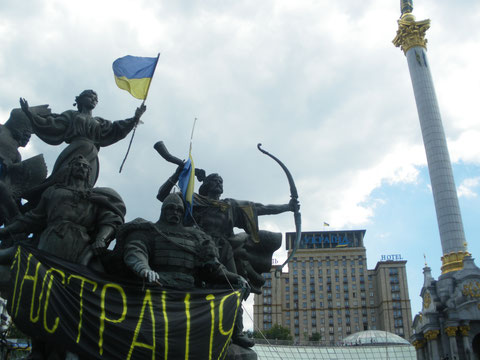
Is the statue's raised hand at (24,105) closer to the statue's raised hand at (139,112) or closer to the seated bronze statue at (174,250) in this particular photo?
the statue's raised hand at (139,112)

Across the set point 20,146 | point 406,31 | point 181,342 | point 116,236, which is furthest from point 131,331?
point 406,31

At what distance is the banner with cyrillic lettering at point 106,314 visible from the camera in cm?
584

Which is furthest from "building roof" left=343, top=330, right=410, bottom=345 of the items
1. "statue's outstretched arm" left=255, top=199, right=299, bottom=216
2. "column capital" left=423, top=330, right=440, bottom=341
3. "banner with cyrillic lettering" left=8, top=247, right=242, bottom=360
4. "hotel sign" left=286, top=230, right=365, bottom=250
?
"banner with cyrillic lettering" left=8, top=247, right=242, bottom=360

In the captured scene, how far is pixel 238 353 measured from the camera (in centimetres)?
746

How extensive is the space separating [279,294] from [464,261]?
238 feet

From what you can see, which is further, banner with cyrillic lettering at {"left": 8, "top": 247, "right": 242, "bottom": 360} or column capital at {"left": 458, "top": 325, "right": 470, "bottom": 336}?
column capital at {"left": 458, "top": 325, "right": 470, "bottom": 336}

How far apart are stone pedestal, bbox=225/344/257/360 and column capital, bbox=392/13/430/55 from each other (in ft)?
166

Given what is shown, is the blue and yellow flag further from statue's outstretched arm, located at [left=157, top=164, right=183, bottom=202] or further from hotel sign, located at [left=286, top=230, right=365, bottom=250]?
hotel sign, located at [left=286, top=230, right=365, bottom=250]

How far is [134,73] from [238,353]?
595 centimetres

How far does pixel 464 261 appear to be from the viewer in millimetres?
40156

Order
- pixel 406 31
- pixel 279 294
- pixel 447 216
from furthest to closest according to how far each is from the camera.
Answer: pixel 279 294 → pixel 406 31 → pixel 447 216

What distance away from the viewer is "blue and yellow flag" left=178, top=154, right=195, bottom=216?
330 inches

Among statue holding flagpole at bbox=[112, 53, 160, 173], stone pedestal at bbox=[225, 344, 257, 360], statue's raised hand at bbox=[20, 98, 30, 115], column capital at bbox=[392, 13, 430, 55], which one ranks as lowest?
stone pedestal at bbox=[225, 344, 257, 360]

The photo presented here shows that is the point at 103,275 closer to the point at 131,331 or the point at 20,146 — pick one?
the point at 131,331
